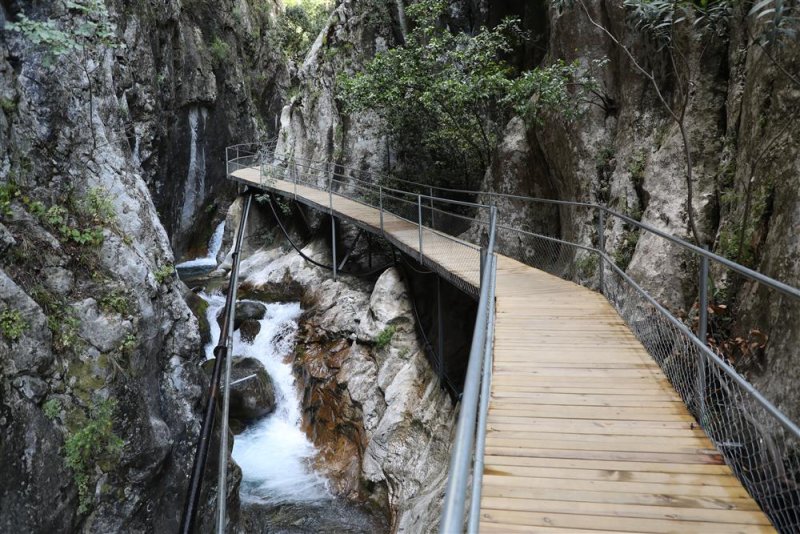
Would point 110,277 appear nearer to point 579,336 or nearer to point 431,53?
point 579,336

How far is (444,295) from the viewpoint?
413 inches

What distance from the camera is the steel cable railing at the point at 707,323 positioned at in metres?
2.62

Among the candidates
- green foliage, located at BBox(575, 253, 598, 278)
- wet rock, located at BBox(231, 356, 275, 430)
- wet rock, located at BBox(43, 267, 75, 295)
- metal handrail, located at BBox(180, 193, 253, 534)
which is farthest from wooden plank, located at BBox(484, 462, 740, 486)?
wet rock, located at BBox(231, 356, 275, 430)

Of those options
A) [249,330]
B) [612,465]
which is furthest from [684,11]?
[249,330]

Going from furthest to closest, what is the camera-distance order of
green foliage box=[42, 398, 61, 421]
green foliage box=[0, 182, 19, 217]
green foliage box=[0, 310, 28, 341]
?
1. green foliage box=[0, 182, 19, 217]
2. green foliage box=[42, 398, 61, 421]
3. green foliage box=[0, 310, 28, 341]

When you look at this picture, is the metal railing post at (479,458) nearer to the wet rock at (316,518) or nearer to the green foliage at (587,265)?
the green foliage at (587,265)

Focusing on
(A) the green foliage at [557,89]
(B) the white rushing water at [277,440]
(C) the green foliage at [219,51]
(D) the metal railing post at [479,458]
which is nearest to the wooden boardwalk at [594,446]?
(D) the metal railing post at [479,458]

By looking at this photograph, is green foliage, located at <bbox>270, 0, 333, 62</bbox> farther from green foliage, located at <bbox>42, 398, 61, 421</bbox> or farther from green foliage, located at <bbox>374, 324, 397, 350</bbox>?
green foliage, located at <bbox>42, 398, 61, 421</bbox>

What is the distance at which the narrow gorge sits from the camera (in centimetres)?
474

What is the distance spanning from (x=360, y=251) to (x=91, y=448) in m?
10.1

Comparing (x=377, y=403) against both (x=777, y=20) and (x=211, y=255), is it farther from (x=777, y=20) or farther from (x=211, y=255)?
(x=211, y=255)

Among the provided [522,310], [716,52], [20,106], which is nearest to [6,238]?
[20,106]

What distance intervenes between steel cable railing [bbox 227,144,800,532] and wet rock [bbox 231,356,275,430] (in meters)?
4.67

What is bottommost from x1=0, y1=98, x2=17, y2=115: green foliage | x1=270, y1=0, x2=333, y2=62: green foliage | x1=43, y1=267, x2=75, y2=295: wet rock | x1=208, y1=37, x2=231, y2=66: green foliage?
x1=43, y1=267, x2=75, y2=295: wet rock
